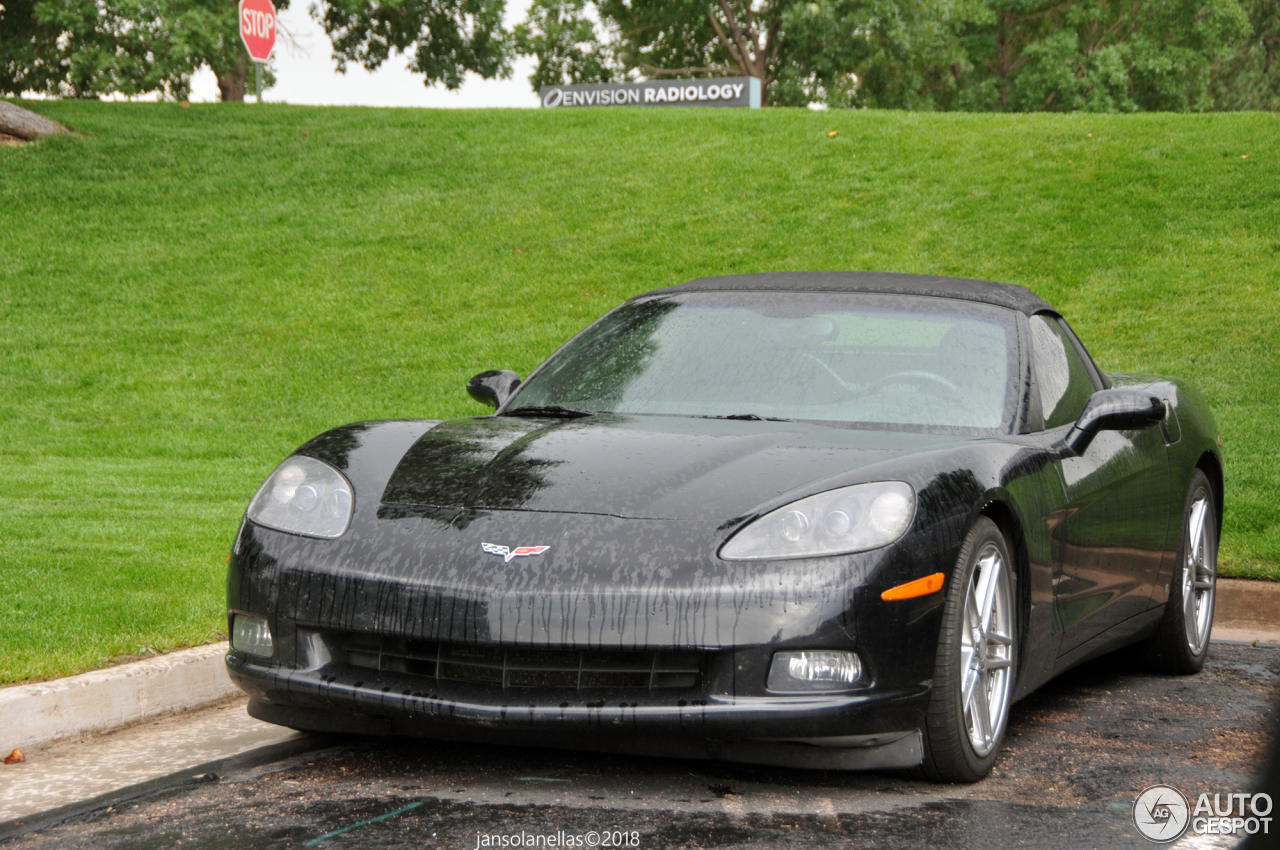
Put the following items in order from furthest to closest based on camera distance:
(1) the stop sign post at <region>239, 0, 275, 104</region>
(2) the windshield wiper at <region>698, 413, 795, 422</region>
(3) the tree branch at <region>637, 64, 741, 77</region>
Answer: (3) the tree branch at <region>637, 64, 741, 77</region>, (1) the stop sign post at <region>239, 0, 275, 104</region>, (2) the windshield wiper at <region>698, 413, 795, 422</region>

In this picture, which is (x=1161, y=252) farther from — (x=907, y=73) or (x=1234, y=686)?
(x=907, y=73)

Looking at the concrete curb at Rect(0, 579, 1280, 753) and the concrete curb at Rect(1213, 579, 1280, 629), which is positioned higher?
the concrete curb at Rect(0, 579, 1280, 753)

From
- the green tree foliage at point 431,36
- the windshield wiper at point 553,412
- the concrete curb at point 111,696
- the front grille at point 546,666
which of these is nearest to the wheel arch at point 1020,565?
the front grille at point 546,666

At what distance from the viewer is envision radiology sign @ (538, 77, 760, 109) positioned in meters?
28.1

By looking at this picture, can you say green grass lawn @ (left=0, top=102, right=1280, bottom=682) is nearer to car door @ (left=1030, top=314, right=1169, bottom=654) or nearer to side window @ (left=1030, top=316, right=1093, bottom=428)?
car door @ (left=1030, top=314, right=1169, bottom=654)

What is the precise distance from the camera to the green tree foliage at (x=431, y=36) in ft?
113

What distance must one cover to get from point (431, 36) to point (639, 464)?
34.1 m

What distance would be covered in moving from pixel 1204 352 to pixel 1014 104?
3471 cm

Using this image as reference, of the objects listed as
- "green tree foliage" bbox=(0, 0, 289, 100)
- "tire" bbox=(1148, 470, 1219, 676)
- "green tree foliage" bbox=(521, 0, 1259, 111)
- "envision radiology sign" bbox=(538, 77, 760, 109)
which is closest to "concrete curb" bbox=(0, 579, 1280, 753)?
"tire" bbox=(1148, 470, 1219, 676)

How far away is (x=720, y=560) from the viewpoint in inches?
130

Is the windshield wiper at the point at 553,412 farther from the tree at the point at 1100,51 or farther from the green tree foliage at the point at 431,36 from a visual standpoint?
the tree at the point at 1100,51

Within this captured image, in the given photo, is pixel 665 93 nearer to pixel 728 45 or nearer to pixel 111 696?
pixel 728 45

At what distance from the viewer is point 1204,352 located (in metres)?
12.7

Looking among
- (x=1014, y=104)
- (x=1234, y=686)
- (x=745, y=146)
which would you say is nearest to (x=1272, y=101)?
(x=1014, y=104)
